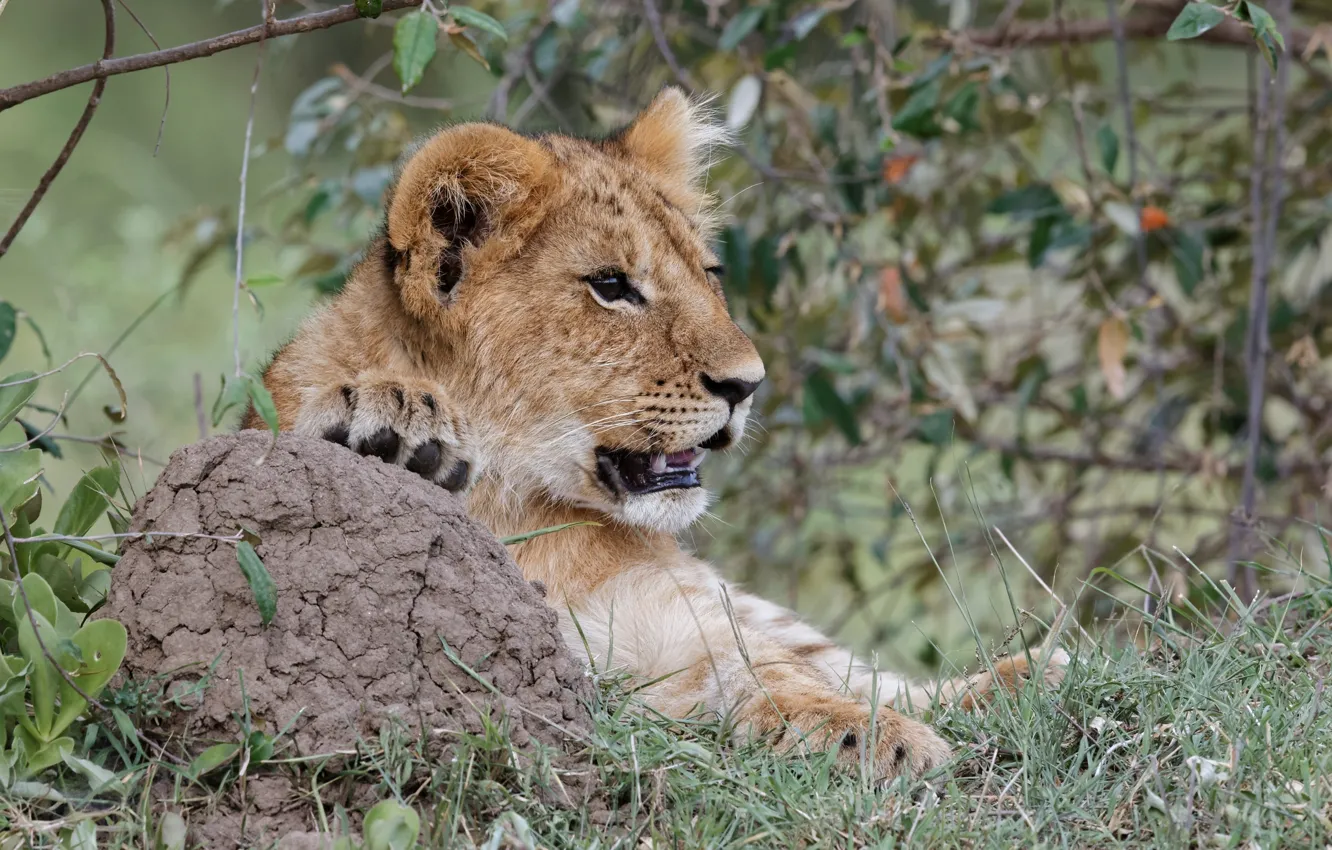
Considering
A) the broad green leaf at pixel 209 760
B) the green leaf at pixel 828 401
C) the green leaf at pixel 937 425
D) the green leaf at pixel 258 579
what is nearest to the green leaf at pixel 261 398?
the green leaf at pixel 258 579

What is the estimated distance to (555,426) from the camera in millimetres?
3457

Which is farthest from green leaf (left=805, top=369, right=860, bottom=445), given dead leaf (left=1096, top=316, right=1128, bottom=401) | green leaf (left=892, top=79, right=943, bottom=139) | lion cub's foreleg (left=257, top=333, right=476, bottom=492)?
lion cub's foreleg (left=257, top=333, right=476, bottom=492)

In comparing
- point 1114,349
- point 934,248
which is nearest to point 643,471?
point 1114,349

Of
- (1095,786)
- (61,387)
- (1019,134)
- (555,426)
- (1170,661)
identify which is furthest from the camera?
(61,387)

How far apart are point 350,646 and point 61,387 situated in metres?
5.75

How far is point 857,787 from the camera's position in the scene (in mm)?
2463

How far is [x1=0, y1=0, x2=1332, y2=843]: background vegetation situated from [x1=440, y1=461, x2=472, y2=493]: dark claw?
38.1 inches

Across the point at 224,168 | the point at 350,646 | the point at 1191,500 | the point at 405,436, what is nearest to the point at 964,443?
the point at 1191,500

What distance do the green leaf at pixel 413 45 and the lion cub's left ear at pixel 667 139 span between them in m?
1.48

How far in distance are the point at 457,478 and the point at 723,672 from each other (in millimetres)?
720

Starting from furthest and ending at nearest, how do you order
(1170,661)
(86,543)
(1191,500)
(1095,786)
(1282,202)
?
1. (1191,500)
2. (1282,202)
3. (1170,661)
4. (86,543)
5. (1095,786)

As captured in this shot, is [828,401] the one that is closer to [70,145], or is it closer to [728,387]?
[728,387]

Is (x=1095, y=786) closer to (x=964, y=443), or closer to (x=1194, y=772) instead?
(x=1194, y=772)

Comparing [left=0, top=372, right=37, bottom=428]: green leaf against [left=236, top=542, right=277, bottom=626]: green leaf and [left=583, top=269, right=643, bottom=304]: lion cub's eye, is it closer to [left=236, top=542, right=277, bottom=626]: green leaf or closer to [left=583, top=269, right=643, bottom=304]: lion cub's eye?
[left=236, top=542, right=277, bottom=626]: green leaf
